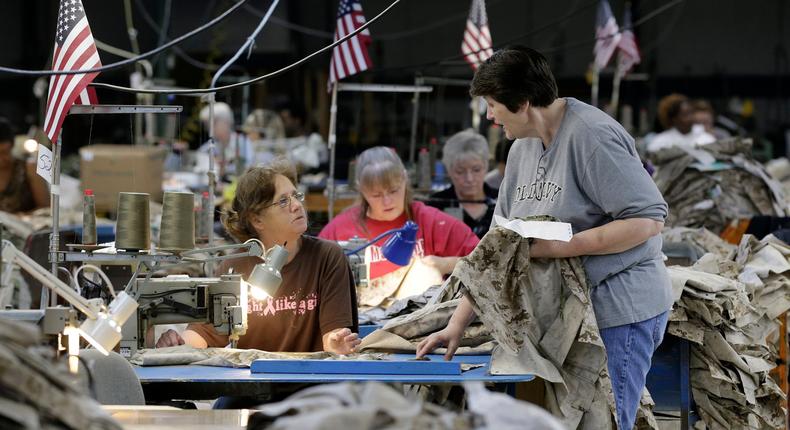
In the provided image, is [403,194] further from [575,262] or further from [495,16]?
[495,16]

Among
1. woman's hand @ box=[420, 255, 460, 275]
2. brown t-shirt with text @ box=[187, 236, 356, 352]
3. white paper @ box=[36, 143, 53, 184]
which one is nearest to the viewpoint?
white paper @ box=[36, 143, 53, 184]

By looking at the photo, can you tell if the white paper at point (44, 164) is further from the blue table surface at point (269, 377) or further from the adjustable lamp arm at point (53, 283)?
the adjustable lamp arm at point (53, 283)

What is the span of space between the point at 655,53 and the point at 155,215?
789 centimetres

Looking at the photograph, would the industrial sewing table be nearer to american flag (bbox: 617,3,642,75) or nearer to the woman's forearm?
the woman's forearm

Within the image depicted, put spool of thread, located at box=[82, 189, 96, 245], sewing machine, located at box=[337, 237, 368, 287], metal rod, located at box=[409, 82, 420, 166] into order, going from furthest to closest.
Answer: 1. metal rod, located at box=[409, 82, 420, 166]
2. sewing machine, located at box=[337, 237, 368, 287]
3. spool of thread, located at box=[82, 189, 96, 245]

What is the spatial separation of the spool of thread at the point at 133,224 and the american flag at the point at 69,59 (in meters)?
0.48

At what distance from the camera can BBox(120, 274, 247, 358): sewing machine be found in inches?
131

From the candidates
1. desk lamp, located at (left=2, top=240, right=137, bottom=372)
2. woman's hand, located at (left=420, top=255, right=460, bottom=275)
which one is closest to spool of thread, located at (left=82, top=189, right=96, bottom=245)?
desk lamp, located at (left=2, top=240, right=137, bottom=372)

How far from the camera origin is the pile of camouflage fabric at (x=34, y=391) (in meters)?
1.70

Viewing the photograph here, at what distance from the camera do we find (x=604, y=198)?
3090mm

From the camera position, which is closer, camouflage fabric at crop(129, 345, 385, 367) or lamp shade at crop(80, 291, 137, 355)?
lamp shade at crop(80, 291, 137, 355)

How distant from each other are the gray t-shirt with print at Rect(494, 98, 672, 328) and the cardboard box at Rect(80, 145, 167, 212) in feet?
16.0

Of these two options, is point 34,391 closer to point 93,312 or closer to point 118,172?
point 93,312

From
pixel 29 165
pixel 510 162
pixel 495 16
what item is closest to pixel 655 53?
pixel 495 16
